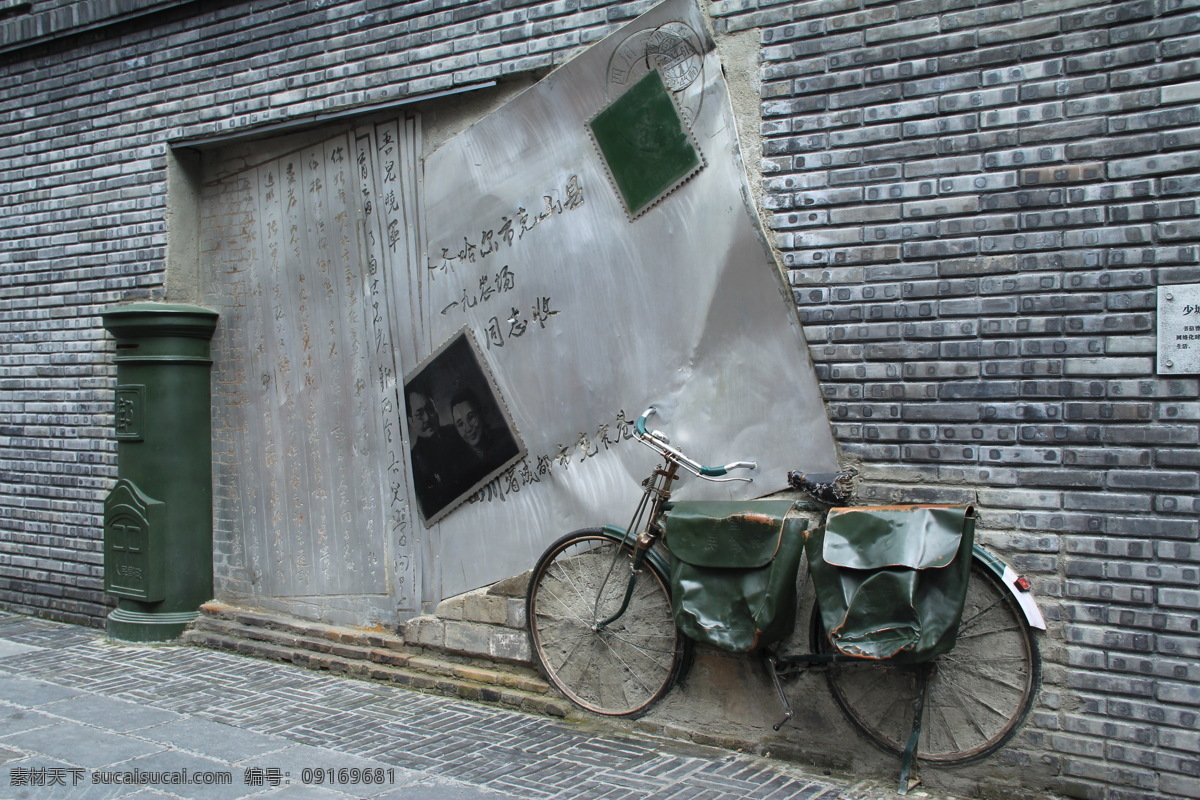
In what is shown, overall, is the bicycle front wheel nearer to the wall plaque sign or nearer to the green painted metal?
the green painted metal

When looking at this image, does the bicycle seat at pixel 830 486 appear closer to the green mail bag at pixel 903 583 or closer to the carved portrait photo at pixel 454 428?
the green mail bag at pixel 903 583

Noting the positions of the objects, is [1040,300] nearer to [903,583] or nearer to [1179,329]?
[1179,329]

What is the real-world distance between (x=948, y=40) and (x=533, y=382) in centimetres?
249

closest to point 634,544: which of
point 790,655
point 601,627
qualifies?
point 601,627

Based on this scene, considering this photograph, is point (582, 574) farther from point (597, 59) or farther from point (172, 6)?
point (172, 6)

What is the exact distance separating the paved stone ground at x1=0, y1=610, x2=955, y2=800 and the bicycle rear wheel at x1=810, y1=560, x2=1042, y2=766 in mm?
251

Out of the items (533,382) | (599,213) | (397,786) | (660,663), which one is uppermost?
(599,213)

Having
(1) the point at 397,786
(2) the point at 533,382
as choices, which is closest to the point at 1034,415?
(2) the point at 533,382

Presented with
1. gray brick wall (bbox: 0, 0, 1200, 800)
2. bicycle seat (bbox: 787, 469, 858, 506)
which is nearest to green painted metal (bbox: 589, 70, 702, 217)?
gray brick wall (bbox: 0, 0, 1200, 800)

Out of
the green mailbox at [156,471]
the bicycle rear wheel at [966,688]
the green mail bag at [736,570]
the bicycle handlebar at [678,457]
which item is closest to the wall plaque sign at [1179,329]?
the bicycle rear wheel at [966,688]

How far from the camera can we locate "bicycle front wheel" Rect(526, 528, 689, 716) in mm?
4773

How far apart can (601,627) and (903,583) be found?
1622 mm

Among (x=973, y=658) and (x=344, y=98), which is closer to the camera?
(x=973, y=658)

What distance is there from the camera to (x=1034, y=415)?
3939 millimetres
